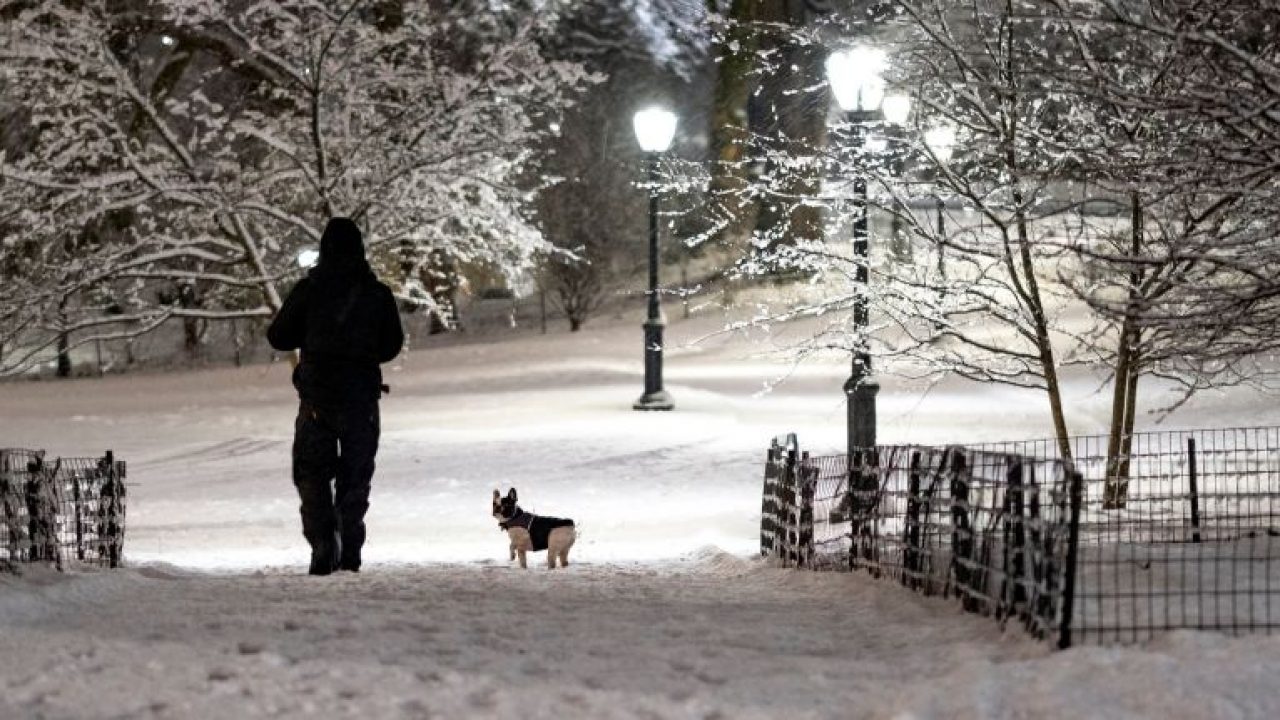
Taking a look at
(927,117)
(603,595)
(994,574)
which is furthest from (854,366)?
(994,574)

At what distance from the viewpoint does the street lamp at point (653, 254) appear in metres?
21.1

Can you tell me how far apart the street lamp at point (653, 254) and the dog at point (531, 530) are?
8.37 meters

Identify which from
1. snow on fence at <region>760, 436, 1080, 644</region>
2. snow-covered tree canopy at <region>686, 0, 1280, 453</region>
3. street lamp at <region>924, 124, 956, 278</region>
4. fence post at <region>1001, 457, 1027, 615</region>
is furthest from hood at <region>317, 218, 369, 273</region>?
street lamp at <region>924, 124, 956, 278</region>

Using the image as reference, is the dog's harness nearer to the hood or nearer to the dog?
the dog

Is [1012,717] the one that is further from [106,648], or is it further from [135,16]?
[135,16]

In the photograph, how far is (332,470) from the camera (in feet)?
31.9

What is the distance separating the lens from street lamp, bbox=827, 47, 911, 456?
13.7 metres

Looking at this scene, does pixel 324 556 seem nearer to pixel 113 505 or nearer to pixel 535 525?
pixel 535 525

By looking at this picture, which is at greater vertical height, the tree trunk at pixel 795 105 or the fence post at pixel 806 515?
the tree trunk at pixel 795 105

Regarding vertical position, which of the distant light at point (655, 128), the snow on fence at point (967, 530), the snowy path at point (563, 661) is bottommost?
the snowy path at point (563, 661)

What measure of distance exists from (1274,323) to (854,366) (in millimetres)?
5347

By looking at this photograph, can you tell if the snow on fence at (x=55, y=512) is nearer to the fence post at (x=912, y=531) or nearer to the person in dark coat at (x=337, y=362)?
the person in dark coat at (x=337, y=362)

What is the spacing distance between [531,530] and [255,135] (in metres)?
8.34

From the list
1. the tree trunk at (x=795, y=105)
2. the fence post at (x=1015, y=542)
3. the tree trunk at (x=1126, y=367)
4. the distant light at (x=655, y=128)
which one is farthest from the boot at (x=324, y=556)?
the distant light at (x=655, y=128)
